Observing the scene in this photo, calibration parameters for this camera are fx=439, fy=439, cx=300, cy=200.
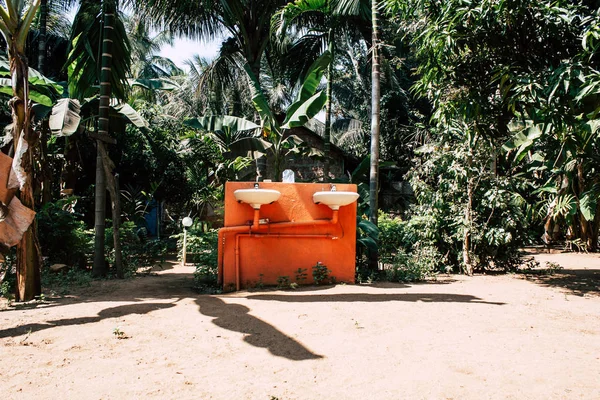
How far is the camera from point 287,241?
254 inches

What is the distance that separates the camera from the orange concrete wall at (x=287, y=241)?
626 centimetres

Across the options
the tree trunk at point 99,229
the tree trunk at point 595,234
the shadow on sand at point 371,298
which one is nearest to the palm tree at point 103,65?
Answer: the tree trunk at point 99,229

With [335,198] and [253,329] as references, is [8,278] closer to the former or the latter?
[253,329]

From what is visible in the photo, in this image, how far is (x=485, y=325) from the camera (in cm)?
Result: 438

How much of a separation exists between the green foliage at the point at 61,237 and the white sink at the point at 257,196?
12.0 feet

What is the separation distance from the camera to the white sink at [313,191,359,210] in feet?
20.4

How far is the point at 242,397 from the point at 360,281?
4.42 m

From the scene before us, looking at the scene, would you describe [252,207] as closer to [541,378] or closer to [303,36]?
[541,378]

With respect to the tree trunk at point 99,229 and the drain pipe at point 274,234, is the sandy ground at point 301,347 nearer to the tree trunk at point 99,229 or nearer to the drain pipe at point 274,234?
the drain pipe at point 274,234

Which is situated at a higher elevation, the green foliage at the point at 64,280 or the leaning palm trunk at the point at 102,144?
the leaning palm trunk at the point at 102,144

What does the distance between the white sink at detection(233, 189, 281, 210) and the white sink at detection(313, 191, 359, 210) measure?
2.11ft

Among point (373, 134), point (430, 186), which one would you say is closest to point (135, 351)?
point (373, 134)

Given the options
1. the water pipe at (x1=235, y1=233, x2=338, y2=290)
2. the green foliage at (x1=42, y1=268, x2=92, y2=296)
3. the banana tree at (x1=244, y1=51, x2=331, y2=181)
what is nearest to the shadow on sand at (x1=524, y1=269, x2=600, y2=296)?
the water pipe at (x1=235, y1=233, x2=338, y2=290)

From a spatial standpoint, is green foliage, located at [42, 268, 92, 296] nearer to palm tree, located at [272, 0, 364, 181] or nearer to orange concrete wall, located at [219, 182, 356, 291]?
orange concrete wall, located at [219, 182, 356, 291]
